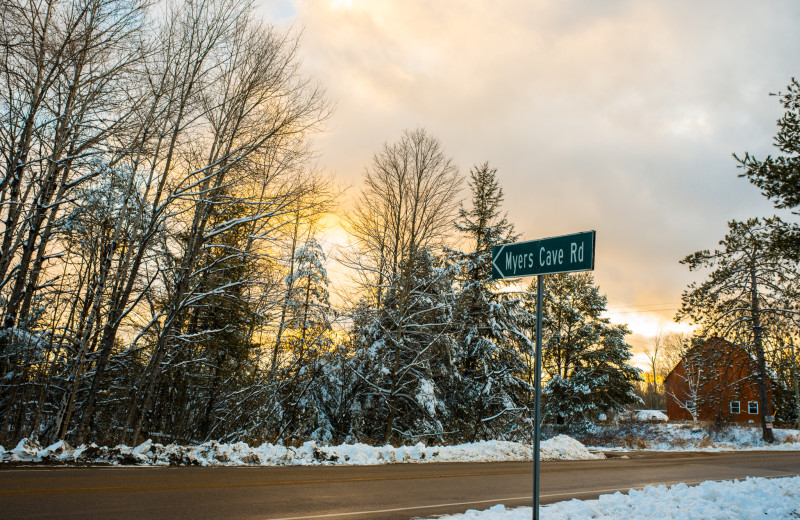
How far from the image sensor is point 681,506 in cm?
801

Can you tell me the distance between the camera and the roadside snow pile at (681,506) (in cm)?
701

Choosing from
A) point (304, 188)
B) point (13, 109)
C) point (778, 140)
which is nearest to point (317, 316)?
point (304, 188)

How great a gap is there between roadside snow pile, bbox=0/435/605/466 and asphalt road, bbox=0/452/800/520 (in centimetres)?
78

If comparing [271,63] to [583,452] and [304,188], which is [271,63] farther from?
[583,452]

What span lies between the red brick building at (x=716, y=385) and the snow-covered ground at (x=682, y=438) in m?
1.61

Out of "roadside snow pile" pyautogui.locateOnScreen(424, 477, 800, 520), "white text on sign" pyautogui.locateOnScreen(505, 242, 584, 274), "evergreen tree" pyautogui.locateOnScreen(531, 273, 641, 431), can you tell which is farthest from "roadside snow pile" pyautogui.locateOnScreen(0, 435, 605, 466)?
"evergreen tree" pyautogui.locateOnScreen(531, 273, 641, 431)

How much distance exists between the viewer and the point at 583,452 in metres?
20.6

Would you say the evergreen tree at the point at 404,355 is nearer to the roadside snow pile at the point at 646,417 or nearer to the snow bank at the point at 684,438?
the snow bank at the point at 684,438

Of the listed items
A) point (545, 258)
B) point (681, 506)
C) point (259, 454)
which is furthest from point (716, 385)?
point (545, 258)

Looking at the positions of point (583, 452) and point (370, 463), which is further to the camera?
point (583, 452)

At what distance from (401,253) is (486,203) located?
893 cm

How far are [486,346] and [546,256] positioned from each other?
21.4m

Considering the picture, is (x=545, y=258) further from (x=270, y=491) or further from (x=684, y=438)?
(x=684, y=438)

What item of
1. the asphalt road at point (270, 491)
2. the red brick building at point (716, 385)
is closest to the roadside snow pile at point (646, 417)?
the red brick building at point (716, 385)
